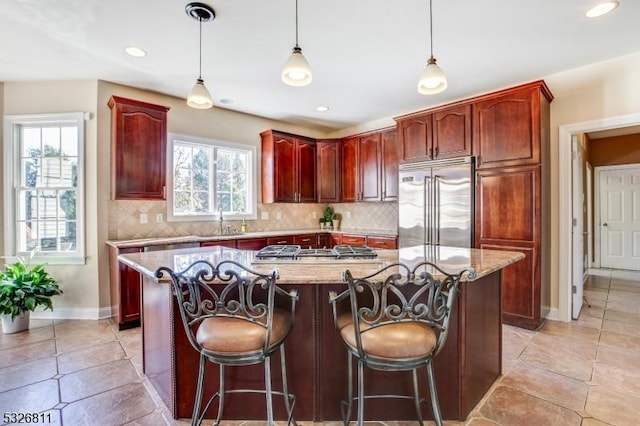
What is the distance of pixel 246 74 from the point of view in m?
3.42

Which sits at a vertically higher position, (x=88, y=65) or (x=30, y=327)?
(x=88, y=65)

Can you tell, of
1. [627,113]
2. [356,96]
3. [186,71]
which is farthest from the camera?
[356,96]

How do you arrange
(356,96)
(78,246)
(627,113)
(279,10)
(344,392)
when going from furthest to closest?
1. (356,96)
2. (78,246)
3. (627,113)
4. (279,10)
5. (344,392)

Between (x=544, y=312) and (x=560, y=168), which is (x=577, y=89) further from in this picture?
(x=544, y=312)

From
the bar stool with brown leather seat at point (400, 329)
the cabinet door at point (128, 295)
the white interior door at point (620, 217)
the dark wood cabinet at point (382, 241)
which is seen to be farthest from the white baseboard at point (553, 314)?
the cabinet door at point (128, 295)

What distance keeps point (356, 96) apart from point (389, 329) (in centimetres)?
332

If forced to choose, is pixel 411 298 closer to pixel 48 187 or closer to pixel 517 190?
pixel 517 190

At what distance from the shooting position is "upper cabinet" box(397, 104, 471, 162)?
3637mm

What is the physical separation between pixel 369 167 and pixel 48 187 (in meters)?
4.08

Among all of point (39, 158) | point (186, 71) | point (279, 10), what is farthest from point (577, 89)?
point (39, 158)

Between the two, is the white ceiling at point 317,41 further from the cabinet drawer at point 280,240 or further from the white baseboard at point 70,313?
the white baseboard at point 70,313

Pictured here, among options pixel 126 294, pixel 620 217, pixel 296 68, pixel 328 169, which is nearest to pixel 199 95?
pixel 296 68

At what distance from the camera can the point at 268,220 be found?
5070mm

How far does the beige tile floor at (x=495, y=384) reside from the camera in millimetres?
1896
